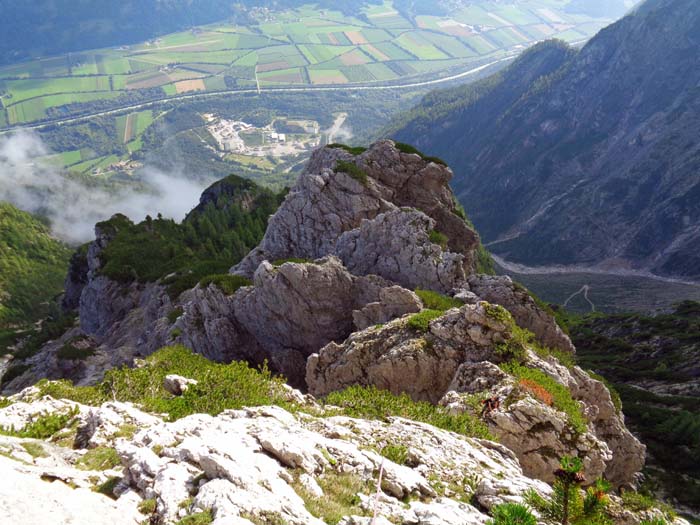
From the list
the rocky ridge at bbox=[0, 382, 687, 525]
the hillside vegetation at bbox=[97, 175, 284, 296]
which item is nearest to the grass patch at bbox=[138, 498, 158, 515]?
the rocky ridge at bbox=[0, 382, 687, 525]

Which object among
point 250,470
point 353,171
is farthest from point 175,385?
point 353,171

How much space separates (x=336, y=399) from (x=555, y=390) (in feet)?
57.6

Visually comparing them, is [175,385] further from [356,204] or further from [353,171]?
[353,171]

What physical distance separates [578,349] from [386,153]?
60173mm

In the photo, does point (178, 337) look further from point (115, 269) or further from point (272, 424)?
point (115, 269)

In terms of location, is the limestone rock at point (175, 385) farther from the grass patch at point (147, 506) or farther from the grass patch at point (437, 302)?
the grass patch at point (437, 302)

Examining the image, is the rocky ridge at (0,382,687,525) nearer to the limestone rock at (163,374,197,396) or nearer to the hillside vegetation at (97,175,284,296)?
the limestone rock at (163,374,197,396)

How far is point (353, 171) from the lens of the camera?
9038 cm

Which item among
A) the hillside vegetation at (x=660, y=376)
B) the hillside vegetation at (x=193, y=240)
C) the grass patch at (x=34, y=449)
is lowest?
the hillside vegetation at (x=660, y=376)

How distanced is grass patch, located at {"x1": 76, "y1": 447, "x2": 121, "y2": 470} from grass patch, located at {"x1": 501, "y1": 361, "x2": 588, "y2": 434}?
29.3 meters

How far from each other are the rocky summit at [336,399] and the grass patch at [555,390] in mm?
213

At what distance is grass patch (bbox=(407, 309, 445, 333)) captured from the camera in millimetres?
49188

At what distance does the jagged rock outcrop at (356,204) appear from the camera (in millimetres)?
87938

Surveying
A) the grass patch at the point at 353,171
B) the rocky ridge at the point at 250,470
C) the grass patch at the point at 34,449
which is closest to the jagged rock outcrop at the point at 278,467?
the rocky ridge at the point at 250,470
